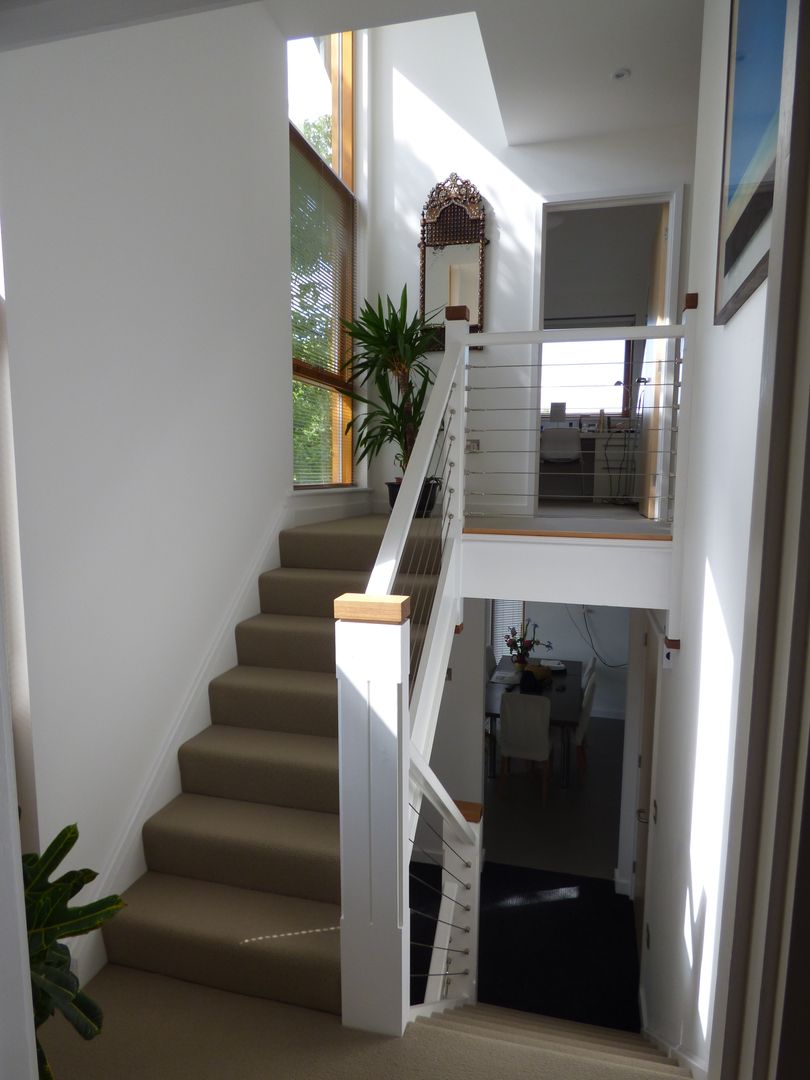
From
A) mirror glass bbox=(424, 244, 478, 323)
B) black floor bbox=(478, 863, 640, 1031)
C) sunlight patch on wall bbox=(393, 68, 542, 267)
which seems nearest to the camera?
black floor bbox=(478, 863, 640, 1031)

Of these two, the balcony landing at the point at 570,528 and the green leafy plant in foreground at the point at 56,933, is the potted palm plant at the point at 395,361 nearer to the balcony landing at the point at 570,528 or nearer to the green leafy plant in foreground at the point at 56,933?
the balcony landing at the point at 570,528

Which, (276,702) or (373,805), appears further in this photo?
(276,702)

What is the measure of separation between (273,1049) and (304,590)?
198cm

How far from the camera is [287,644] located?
333 cm

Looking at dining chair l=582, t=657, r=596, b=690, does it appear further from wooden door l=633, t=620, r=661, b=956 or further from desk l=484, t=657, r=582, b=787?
wooden door l=633, t=620, r=661, b=956

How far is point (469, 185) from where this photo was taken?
5012mm

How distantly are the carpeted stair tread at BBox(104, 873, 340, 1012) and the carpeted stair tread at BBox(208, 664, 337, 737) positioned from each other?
723 millimetres

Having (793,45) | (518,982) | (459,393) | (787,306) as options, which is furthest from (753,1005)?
(518,982)

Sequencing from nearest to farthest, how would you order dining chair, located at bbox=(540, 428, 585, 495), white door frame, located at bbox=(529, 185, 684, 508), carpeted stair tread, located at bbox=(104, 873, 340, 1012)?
carpeted stair tread, located at bbox=(104, 873, 340, 1012), white door frame, located at bbox=(529, 185, 684, 508), dining chair, located at bbox=(540, 428, 585, 495)

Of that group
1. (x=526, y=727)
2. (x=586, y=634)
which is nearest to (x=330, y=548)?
(x=526, y=727)

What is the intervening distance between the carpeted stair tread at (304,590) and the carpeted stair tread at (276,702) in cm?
44

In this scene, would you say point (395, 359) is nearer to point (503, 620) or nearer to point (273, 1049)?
point (273, 1049)

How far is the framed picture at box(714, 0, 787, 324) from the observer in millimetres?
1423

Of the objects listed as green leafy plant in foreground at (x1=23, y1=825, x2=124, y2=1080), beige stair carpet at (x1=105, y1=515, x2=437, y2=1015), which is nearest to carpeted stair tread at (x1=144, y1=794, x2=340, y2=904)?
beige stair carpet at (x1=105, y1=515, x2=437, y2=1015)
